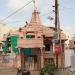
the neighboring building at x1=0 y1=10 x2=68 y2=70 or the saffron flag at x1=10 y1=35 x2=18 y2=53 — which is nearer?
the neighboring building at x1=0 y1=10 x2=68 y2=70

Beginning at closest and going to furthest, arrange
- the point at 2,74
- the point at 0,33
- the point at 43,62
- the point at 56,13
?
1. the point at 56,13
2. the point at 2,74
3. the point at 43,62
4. the point at 0,33

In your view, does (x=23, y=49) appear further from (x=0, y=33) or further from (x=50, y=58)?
(x=0, y=33)

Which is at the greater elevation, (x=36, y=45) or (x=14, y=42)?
(x=14, y=42)

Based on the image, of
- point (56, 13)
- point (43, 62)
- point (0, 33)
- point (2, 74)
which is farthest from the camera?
point (0, 33)

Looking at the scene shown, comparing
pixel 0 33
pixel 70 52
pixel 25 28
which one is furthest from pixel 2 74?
pixel 0 33

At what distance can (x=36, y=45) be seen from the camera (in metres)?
60.4

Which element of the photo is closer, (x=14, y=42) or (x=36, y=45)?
(x=36, y=45)

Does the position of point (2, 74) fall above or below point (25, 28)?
below

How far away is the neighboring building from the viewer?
60594mm

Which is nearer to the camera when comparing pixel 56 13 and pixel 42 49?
pixel 56 13

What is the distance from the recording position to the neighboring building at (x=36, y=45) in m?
60.6

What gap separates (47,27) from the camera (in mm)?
62812

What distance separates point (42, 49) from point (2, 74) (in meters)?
12.8

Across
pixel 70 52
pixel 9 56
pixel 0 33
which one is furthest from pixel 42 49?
pixel 0 33
